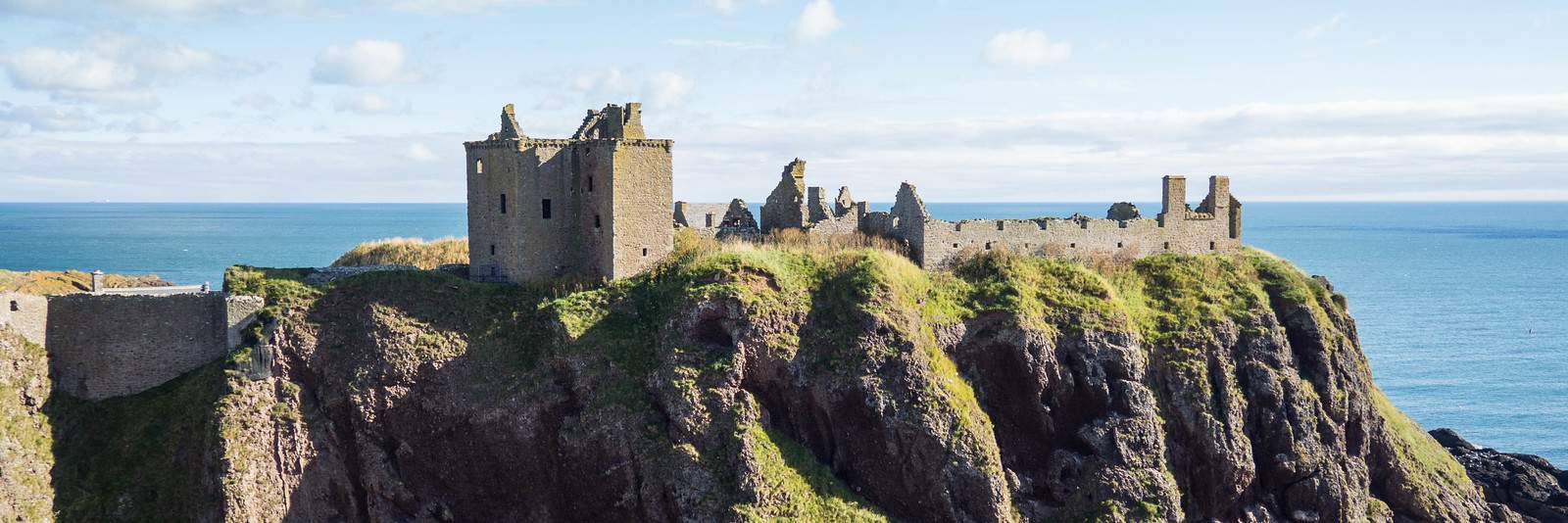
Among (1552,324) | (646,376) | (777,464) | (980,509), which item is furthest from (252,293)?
(1552,324)

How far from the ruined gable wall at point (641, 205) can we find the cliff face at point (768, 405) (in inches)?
42.7

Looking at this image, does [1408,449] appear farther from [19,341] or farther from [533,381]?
[19,341]

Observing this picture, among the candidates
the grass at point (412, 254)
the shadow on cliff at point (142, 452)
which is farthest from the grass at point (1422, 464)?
the shadow on cliff at point (142, 452)

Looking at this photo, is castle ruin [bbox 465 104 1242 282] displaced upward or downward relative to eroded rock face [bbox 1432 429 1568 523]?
upward

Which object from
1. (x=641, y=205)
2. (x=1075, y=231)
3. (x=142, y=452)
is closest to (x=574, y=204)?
(x=641, y=205)

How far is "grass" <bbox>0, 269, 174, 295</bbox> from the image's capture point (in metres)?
43.6

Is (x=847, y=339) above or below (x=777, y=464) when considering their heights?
above

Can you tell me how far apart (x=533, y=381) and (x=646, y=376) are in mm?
3517

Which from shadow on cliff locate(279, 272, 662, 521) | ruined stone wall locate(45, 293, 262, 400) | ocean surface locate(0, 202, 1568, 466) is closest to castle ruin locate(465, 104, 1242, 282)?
shadow on cliff locate(279, 272, 662, 521)

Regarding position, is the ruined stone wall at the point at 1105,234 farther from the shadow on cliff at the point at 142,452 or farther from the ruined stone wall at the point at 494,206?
the shadow on cliff at the point at 142,452

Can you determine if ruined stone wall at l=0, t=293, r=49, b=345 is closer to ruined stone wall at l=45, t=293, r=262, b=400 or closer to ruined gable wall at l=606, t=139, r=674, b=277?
ruined stone wall at l=45, t=293, r=262, b=400

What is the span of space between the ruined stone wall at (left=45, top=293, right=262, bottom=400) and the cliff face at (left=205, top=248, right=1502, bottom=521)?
1.77 m

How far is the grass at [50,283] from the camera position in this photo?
143 feet

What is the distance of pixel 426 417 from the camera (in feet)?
130
